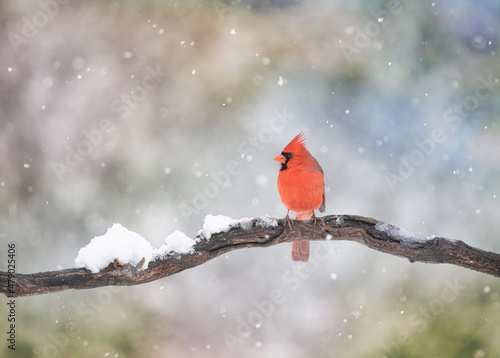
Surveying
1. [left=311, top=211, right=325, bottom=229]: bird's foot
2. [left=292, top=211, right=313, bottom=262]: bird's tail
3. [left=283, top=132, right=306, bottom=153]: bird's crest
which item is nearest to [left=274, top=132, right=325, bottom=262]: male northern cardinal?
[left=283, top=132, right=306, bottom=153]: bird's crest

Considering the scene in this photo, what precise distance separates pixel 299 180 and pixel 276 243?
349 mm

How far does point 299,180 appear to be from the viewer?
246 cm

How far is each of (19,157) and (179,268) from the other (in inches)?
109

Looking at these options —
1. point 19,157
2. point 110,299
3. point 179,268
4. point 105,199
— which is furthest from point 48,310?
point 179,268

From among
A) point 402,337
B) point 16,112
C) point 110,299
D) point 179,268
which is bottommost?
point 179,268

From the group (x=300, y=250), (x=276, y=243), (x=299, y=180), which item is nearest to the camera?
(x=276, y=243)

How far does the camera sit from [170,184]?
4.18m

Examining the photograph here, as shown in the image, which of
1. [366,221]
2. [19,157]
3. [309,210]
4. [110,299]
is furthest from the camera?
[19,157]

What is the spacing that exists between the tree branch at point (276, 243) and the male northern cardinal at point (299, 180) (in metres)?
0.16

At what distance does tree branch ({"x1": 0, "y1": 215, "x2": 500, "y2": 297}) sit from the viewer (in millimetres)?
2031

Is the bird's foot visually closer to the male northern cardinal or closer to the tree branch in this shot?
the tree branch

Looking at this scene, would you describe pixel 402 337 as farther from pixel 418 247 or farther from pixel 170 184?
pixel 170 184

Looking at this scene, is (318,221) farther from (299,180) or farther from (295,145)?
(295,145)

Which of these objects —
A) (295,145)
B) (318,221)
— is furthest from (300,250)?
(295,145)
